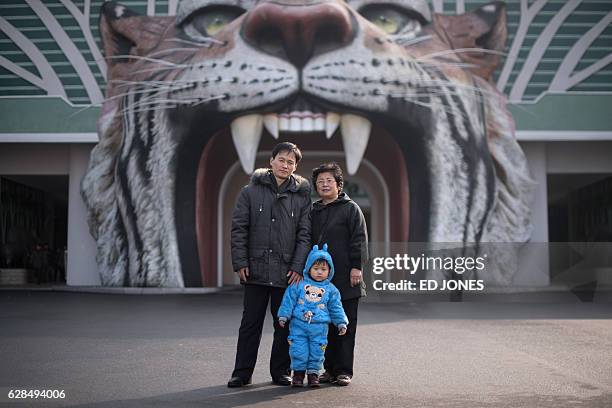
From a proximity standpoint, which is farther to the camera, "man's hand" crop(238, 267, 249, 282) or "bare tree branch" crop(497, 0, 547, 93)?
"bare tree branch" crop(497, 0, 547, 93)

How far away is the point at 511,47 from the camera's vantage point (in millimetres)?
13234

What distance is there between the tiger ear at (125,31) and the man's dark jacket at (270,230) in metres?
9.45

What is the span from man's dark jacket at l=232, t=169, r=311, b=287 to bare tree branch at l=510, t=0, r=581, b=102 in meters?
10.4

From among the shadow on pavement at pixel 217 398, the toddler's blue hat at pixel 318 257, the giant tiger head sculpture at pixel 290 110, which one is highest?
the giant tiger head sculpture at pixel 290 110

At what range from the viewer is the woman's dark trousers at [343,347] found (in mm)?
3922

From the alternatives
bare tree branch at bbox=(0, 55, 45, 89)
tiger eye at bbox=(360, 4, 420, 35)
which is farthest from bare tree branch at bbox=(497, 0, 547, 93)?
bare tree branch at bbox=(0, 55, 45, 89)

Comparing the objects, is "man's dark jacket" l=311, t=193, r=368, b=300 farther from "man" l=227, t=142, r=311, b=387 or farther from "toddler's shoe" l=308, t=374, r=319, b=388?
"toddler's shoe" l=308, t=374, r=319, b=388

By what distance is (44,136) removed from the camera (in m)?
13.5

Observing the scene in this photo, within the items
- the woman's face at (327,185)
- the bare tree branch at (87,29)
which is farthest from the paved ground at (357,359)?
the bare tree branch at (87,29)

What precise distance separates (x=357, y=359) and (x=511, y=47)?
396 inches

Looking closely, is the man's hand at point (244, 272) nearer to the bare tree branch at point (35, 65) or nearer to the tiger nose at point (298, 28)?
the tiger nose at point (298, 28)

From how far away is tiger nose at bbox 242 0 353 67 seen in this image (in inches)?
430

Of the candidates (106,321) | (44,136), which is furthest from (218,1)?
(106,321)

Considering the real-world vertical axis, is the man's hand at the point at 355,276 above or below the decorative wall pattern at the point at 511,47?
below
